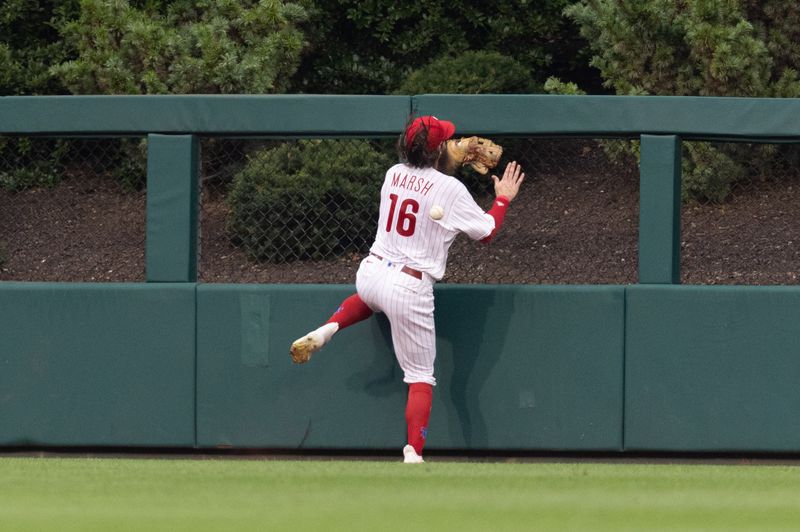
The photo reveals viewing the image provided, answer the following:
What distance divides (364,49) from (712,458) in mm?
6424

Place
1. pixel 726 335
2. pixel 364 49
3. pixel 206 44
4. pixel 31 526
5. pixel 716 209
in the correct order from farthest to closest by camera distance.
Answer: pixel 364 49, pixel 206 44, pixel 716 209, pixel 726 335, pixel 31 526

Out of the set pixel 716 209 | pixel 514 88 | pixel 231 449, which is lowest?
pixel 231 449

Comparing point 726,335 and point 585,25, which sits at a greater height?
point 585,25

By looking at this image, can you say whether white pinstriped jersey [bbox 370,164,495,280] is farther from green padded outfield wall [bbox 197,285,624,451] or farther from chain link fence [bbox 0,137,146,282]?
chain link fence [bbox 0,137,146,282]

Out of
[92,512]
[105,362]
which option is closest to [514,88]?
[105,362]

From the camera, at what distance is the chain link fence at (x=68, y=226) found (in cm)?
785

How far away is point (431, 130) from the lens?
6176 millimetres

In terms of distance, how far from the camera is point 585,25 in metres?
10.0

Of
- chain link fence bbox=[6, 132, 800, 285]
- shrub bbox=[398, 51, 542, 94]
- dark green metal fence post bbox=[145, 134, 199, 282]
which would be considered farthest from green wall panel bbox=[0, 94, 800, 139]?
shrub bbox=[398, 51, 542, 94]

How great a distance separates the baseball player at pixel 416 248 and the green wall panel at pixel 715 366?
111cm

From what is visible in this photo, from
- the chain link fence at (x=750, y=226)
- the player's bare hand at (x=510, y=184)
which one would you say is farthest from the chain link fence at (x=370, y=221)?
the player's bare hand at (x=510, y=184)

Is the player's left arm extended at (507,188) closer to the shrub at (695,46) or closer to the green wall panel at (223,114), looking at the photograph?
the green wall panel at (223,114)

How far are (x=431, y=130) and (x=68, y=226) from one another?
3085 millimetres

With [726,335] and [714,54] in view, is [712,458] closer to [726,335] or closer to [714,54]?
[726,335]
